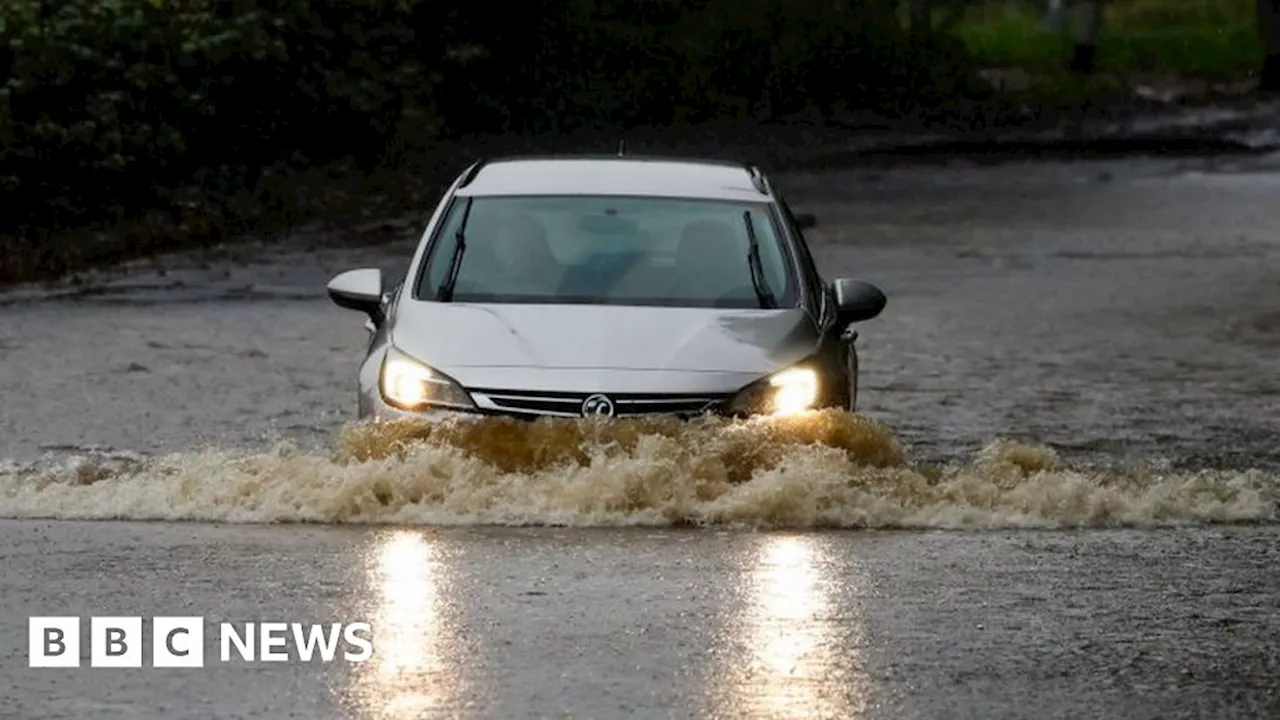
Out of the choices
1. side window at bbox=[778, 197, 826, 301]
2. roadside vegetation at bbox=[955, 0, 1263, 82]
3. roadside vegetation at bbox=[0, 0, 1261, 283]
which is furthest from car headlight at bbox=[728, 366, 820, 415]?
roadside vegetation at bbox=[955, 0, 1263, 82]

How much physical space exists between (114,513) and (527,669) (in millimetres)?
4094

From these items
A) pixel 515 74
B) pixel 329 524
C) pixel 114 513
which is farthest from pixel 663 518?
pixel 515 74

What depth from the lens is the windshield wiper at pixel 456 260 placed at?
13.6 meters

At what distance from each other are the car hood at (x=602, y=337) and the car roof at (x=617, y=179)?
1.16 meters

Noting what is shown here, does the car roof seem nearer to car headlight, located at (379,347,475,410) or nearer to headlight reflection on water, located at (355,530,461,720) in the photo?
car headlight, located at (379,347,475,410)

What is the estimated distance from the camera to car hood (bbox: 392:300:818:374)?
1265cm

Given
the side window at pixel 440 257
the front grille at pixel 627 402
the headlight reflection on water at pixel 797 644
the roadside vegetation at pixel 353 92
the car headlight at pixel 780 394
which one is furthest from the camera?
the roadside vegetation at pixel 353 92

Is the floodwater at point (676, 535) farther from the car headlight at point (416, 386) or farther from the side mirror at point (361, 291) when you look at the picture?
the side mirror at point (361, 291)

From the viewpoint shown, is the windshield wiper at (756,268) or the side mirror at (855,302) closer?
the windshield wiper at (756,268)

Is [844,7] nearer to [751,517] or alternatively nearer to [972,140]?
[972,140]

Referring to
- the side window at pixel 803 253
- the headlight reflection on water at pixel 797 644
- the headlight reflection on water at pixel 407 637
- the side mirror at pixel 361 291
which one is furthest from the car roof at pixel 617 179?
the headlight reflection on water at pixel 797 644

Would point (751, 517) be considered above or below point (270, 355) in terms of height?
above

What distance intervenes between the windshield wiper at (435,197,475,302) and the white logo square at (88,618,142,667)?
12.2 ft

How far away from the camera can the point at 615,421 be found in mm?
12430
